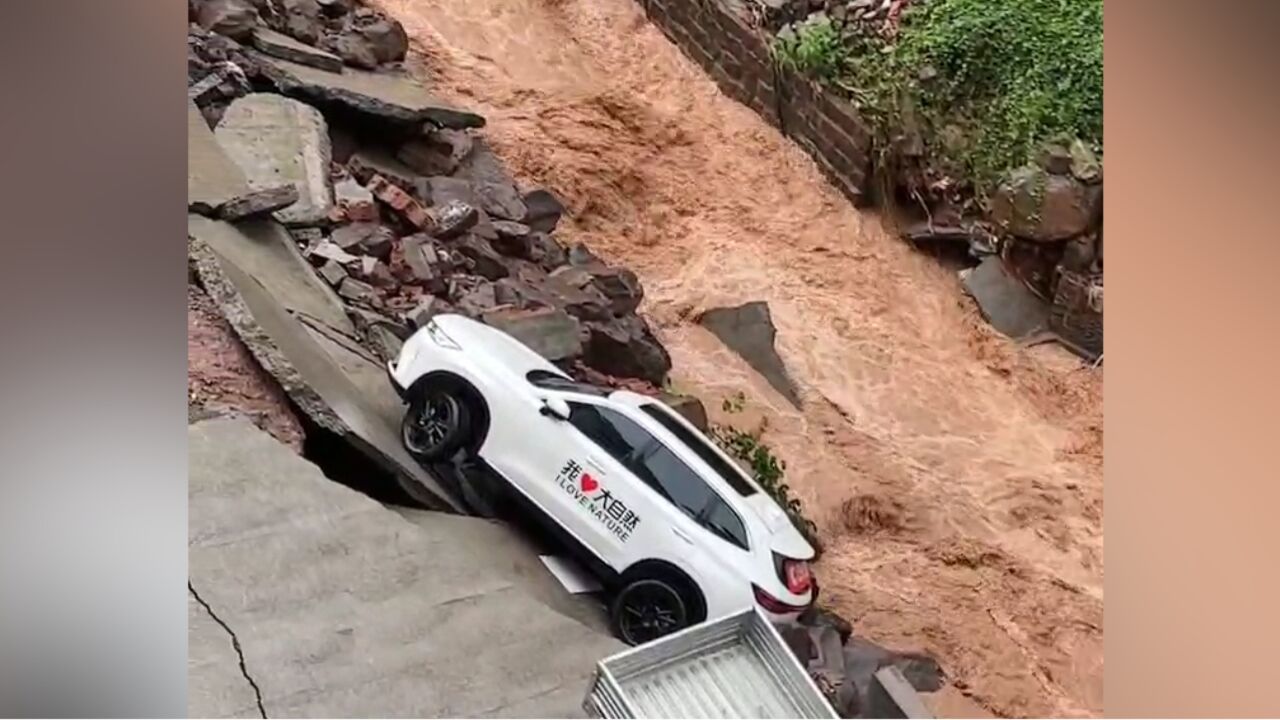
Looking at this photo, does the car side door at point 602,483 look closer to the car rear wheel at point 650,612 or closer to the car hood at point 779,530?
the car rear wheel at point 650,612

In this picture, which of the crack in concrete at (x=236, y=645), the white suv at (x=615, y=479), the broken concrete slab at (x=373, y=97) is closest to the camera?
the crack in concrete at (x=236, y=645)

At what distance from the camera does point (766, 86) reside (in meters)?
2.33

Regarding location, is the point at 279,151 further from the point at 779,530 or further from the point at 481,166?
the point at 779,530

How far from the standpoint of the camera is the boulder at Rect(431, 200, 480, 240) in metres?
2.24

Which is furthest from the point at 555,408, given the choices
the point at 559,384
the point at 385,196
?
the point at 385,196

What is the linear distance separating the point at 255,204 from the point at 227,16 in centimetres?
34

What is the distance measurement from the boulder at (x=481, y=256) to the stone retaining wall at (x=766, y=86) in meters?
0.52

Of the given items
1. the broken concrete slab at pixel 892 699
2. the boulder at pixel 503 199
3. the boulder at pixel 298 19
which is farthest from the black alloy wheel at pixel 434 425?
the broken concrete slab at pixel 892 699

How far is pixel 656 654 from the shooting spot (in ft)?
7.07

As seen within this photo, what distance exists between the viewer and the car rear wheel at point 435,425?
2.18 m
